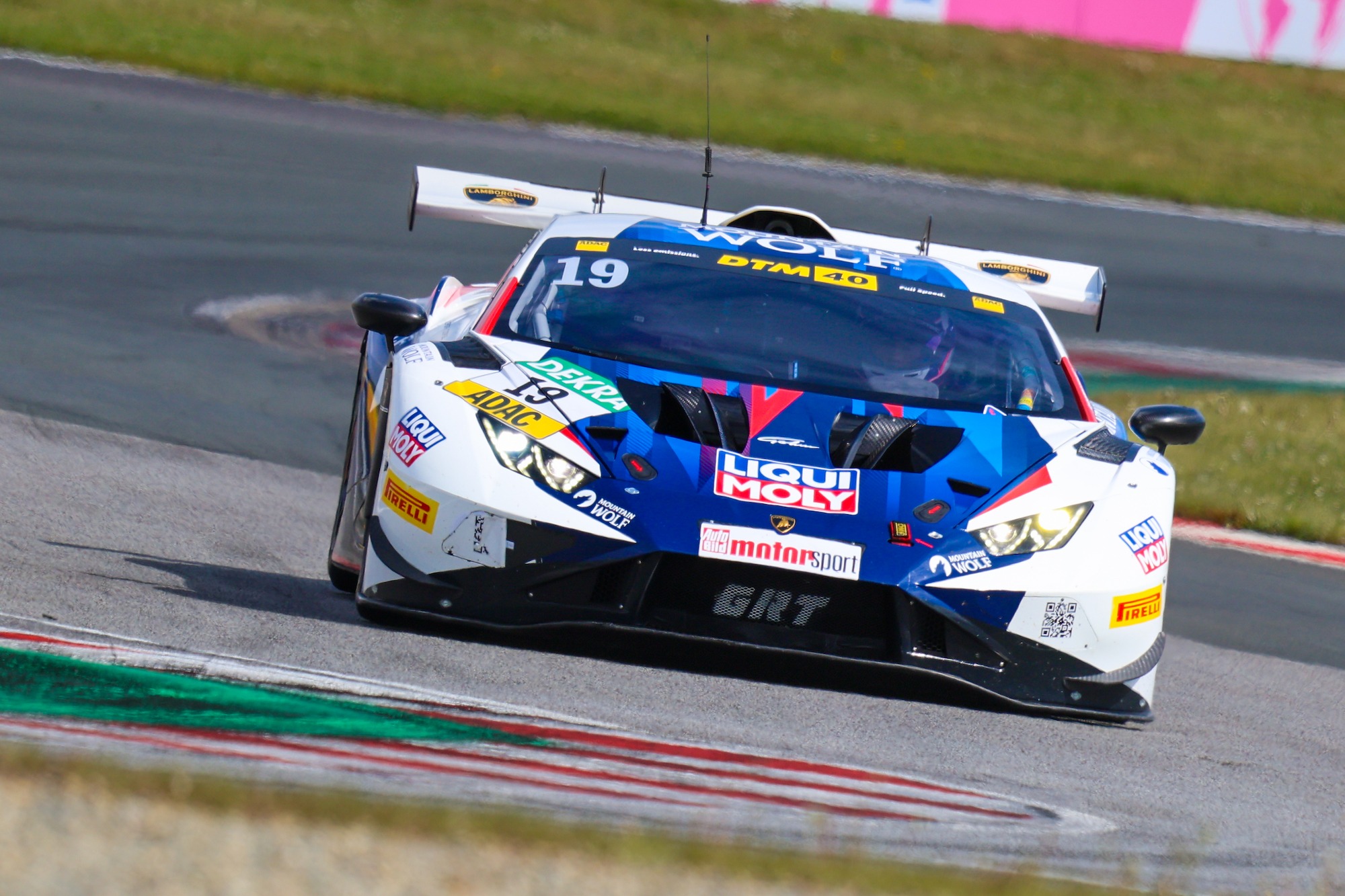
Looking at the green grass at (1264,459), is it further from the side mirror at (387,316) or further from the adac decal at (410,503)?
the adac decal at (410,503)

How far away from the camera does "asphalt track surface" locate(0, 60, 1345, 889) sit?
407cm

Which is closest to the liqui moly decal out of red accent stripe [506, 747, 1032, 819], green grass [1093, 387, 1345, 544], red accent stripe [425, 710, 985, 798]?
red accent stripe [425, 710, 985, 798]

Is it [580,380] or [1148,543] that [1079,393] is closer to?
[1148,543]

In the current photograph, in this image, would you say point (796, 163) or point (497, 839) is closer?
point (497, 839)

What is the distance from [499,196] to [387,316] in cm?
156

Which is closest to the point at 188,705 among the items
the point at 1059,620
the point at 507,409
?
the point at 507,409

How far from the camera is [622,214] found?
641 centimetres

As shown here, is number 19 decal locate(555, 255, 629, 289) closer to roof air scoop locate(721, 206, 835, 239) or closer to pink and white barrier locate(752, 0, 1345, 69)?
roof air scoop locate(721, 206, 835, 239)

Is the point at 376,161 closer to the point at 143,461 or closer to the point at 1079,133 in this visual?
the point at 143,461

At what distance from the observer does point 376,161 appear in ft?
45.1

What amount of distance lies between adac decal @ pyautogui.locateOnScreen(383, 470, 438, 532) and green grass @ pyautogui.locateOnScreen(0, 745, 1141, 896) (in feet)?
5.47

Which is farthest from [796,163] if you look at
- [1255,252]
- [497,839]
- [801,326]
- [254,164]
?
[497,839]

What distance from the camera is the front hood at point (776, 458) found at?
4.36 metres

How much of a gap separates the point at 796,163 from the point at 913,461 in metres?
11.4
